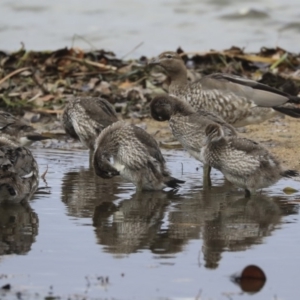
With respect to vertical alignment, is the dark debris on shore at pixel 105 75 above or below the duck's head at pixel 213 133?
above

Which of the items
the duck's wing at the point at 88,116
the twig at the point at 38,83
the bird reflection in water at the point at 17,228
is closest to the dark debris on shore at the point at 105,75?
the twig at the point at 38,83

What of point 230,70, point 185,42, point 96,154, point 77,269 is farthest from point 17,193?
point 185,42

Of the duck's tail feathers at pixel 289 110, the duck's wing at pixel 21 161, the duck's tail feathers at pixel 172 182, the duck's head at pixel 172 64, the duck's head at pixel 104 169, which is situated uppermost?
the duck's head at pixel 172 64

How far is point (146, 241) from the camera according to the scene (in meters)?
7.93

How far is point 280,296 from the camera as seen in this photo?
6562 millimetres

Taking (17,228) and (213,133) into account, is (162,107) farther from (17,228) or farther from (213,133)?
(17,228)

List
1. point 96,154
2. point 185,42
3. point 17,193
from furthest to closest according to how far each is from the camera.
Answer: point 185,42 < point 96,154 < point 17,193

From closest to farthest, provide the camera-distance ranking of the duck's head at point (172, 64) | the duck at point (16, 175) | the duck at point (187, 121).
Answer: the duck at point (16, 175)
the duck at point (187, 121)
the duck's head at point (172, 64)

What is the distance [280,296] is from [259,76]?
9.97 meters

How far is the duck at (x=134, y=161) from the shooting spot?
1016 cm

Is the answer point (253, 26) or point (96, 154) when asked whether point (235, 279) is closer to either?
point (96, 154)

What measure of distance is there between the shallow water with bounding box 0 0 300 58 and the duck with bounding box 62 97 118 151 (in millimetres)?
6842

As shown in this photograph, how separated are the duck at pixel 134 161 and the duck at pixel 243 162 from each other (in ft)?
Answer: 1.51

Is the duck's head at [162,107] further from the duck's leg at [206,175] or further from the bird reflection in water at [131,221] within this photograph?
the bird reflection in water at [131,221]
